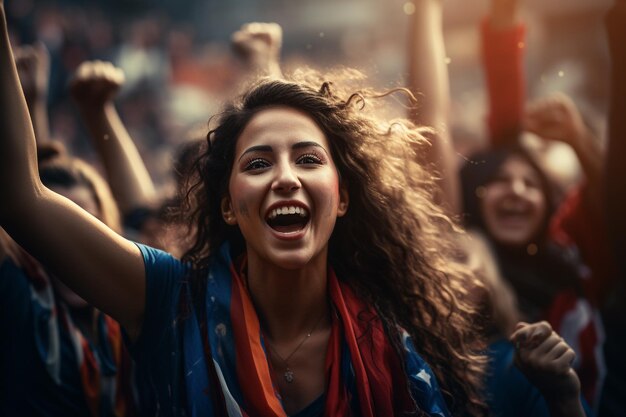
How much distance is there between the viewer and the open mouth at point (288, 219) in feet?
5.70

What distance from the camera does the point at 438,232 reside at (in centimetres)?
220

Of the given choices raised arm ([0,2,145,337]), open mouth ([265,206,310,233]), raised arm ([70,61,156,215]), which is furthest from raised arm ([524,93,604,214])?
raised arm ([0,2,145,337])

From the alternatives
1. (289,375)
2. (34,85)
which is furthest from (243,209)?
(34,85)

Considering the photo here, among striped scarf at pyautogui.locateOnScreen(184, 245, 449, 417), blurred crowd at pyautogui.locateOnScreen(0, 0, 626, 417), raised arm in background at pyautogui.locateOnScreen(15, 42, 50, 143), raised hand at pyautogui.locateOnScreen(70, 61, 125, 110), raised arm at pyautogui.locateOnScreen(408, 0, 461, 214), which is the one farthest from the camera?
raised arm in background at pyautogui.locateOnScreen(15, 42, 50, 143)

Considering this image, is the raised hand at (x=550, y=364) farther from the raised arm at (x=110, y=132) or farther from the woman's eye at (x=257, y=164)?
the raised arm at (x=110, y=132)

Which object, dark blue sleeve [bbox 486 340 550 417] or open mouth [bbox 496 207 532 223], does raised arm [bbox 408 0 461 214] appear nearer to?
open mouth [bbox 496 207 532 223]

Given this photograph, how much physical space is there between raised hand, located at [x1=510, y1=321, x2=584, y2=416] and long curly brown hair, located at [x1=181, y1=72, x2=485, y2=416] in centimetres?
19

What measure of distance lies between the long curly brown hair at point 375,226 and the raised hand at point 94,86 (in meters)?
0.75

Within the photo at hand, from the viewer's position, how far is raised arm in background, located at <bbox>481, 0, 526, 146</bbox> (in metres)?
2.68

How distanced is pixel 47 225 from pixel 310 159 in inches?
27.5

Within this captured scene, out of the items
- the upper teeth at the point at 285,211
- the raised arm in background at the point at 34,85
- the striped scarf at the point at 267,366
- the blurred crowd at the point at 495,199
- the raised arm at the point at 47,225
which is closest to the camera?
the raised arm at the point at 47,225

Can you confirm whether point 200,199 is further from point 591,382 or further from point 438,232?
point 591,382

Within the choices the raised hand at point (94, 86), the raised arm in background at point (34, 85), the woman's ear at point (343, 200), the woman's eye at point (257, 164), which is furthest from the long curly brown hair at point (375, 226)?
the raised arm in background at point (34, 85)

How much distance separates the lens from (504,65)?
108 inches
